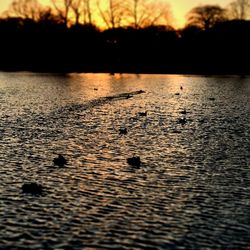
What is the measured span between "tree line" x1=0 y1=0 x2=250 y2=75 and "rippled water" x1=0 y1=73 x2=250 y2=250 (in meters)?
91.0

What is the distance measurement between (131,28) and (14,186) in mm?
119696

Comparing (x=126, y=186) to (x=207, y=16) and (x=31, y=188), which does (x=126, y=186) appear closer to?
(x=31, y=188)

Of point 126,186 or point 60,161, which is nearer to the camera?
point 126,186

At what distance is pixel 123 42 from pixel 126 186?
115746 millimetres

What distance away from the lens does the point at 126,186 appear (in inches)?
544

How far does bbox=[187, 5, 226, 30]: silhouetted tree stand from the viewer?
136 meters

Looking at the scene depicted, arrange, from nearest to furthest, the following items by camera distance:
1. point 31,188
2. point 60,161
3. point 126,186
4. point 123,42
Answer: point 31,188, point 126,186, point 60,161, point 123,42

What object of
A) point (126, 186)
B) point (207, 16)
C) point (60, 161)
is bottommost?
point (126, 186)

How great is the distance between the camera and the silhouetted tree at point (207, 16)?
13650 centimetres

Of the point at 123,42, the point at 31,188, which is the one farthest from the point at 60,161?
the point at 123,42

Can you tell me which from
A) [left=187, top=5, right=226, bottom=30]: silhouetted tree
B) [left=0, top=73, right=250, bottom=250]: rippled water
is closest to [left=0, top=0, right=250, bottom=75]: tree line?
[left=187, top=5, right=226, bottom=30]: silhouetted tree

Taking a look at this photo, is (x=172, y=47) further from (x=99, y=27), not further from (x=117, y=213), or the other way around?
(x=117, y=213)

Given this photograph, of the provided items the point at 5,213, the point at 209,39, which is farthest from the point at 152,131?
the point at 209,39

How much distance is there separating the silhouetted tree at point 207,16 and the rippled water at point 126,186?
113228 millimetres
